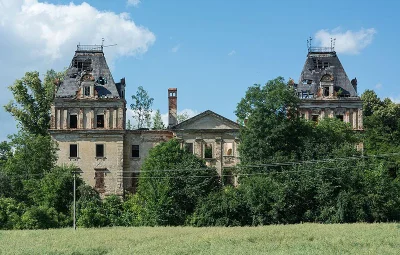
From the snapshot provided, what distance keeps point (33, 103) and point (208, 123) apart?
20330 mm

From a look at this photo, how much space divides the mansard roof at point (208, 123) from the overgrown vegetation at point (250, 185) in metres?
2.65

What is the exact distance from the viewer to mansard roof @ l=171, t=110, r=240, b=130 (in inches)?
2515

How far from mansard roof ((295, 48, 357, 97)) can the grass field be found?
2217 cm

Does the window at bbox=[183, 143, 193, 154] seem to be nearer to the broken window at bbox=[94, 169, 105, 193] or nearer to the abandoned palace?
the abandoned palace

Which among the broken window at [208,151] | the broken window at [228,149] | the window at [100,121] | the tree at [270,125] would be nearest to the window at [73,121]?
the window at [100,121]

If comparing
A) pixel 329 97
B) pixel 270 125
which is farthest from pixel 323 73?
pixel 270 125

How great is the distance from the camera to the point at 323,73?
224 ft

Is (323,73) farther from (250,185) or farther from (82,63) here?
(82,63)

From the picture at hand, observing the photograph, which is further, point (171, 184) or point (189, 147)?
point (189, 147)

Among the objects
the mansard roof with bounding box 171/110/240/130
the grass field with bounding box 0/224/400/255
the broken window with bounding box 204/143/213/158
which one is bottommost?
the grass field with bounding box 0/224/400/255

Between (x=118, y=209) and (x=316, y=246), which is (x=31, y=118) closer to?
(x=118, y=209)

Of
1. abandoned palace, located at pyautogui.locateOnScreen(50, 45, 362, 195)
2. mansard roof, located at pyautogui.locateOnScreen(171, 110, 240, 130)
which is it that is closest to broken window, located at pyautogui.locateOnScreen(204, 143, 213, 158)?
abandoned palace, located at pyautogui.locateOnScreen(50, 45, 362, 195)

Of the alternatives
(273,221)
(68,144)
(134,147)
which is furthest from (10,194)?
(273,221)

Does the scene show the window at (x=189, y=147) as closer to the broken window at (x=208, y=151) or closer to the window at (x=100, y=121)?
the broken window at (x=208, y=151)
